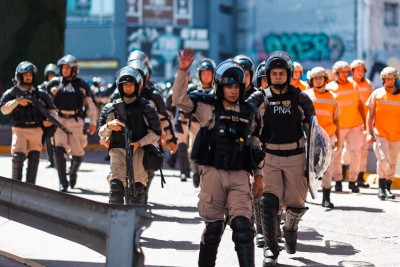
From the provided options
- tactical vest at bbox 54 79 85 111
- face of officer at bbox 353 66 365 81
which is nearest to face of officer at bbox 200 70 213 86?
tactical vest at bbox 54 79 85 111

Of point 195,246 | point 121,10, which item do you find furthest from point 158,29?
point 195,246

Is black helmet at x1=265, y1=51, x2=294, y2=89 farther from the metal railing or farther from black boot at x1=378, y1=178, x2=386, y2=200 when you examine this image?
black boot at x1=378, y1=178, x2=386, y2=200

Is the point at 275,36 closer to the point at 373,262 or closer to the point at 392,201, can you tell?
the point at 392,201

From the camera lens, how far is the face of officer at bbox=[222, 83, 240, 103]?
7.31 metres

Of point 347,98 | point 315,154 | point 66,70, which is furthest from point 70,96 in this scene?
point 315,154

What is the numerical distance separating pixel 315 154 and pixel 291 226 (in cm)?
66

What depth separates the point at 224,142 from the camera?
730 centimetres

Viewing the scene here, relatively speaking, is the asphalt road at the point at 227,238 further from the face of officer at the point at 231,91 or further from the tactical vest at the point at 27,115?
the tactical vest at the point at 27,115

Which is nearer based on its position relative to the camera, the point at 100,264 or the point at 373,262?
the point at 100,264

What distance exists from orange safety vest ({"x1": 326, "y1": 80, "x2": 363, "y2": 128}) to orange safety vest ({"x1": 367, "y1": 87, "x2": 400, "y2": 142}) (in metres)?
0.93

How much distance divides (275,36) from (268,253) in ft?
191

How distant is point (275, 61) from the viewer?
8.48 meters

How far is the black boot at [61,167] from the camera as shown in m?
14.3

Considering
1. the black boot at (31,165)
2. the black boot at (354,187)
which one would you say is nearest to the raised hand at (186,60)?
the black boot at (31,165)
